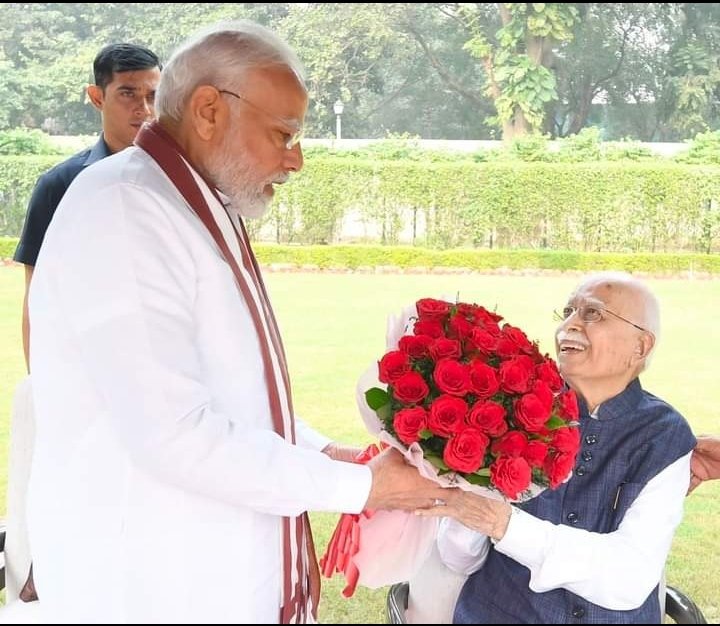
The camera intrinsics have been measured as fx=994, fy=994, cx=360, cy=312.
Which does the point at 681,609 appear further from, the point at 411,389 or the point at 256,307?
the point at 256,307

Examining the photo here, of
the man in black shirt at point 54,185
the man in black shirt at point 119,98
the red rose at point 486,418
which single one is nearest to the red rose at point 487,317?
the red rose at point 486,418

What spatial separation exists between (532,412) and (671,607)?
0.89 m

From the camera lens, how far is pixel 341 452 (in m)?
2.33

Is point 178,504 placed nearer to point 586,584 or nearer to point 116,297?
point 116,297

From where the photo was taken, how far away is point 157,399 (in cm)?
165

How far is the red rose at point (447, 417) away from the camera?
1847mm

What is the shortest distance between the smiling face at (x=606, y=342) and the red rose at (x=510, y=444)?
67 cm

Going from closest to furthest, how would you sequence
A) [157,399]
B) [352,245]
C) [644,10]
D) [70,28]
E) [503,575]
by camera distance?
[157,399]
[503,575]
[70,28]
[644,10]
[352,245]

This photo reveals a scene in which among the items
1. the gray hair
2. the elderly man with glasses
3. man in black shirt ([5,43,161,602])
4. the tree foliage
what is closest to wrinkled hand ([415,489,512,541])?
the elderly man with glasses

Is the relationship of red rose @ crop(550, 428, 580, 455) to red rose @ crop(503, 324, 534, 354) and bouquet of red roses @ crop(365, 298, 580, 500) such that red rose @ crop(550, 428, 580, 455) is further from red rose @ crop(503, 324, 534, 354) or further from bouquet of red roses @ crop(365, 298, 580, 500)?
red rose @ crop(503, 324, 534, 354)

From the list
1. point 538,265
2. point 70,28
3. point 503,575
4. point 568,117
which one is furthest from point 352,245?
point 503,575

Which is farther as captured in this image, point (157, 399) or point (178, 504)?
point (178, 504)

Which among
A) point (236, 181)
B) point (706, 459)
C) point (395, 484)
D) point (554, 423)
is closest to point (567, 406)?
point (554, 423)

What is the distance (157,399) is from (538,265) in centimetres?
1322
